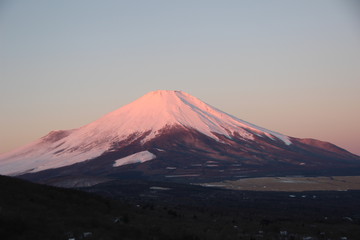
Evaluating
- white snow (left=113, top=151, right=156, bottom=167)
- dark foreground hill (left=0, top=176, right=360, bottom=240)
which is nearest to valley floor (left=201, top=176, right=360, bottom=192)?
white snow (left=113, top=151, right=156, bottom=167)

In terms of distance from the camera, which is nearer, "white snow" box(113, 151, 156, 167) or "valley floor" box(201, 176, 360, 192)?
"valley floor" box(201, 176, 360, 192)

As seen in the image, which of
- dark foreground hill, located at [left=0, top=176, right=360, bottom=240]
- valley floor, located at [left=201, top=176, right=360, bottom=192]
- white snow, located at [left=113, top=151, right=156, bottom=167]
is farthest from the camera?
white snow, located at [left=113, top=151, right=156, bottom=167]

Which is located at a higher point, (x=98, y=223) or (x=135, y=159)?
(x=135, y=159)

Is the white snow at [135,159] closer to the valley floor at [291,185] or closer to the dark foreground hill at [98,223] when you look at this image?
the valley floor at [291,185]

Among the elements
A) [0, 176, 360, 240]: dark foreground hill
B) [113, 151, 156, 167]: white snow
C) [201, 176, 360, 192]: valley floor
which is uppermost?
[113, 151, 156, 167]: white snow

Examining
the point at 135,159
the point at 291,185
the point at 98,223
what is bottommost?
the point at 291,185

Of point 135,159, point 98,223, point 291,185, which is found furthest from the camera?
point 135,159

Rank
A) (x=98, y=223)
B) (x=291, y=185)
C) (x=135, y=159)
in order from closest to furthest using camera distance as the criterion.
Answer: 1. (x=98, y=223)
2. (x=291, y=185)
3. (x=135, y=159)

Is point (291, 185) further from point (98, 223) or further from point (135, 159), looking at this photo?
point (98, 223)

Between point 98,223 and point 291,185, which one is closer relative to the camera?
point 98,223

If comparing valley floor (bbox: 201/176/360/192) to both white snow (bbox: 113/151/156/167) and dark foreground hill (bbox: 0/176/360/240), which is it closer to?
white snow (bbox: 113/151/156/167)

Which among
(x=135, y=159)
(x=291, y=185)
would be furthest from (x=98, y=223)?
(x=135, y=159)

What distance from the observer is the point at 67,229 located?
78.5ft

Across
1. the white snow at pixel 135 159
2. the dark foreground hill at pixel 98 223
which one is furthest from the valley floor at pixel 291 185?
the dark foreground hill at pixel 98 223
